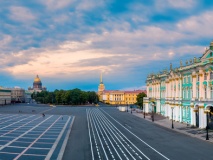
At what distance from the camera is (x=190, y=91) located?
202 feet

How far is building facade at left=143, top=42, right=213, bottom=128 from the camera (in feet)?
174

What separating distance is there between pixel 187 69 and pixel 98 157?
125 feet

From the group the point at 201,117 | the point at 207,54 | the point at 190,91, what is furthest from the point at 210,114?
Answer: the point at 207,54

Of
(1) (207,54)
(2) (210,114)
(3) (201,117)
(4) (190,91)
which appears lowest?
(3) (201,117)

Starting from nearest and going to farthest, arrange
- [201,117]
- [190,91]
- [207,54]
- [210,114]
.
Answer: [210,114], [201,117], [207,54], [190,91]

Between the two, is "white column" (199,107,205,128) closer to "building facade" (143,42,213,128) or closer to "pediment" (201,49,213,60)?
"building facade" (143,42,213,128)

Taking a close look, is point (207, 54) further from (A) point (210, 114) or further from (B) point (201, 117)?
(B) point (201, 117)

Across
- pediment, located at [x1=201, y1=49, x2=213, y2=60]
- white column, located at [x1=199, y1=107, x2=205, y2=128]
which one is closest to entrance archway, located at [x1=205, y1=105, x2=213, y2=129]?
white column, located at [x1=199, y1=107, x2=205, y2=128]

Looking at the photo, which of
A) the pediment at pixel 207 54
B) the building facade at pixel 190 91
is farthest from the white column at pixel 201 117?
the pediment at pixel 207 54

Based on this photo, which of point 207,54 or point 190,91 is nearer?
point 207,54

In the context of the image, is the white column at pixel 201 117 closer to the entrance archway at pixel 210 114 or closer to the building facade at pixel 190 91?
the building facade at pixel 190 91

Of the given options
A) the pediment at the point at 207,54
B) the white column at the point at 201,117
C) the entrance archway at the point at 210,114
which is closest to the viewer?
the entrance archway at the point at 210,114

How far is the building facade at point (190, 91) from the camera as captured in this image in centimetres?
5316

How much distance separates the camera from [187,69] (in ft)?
208
